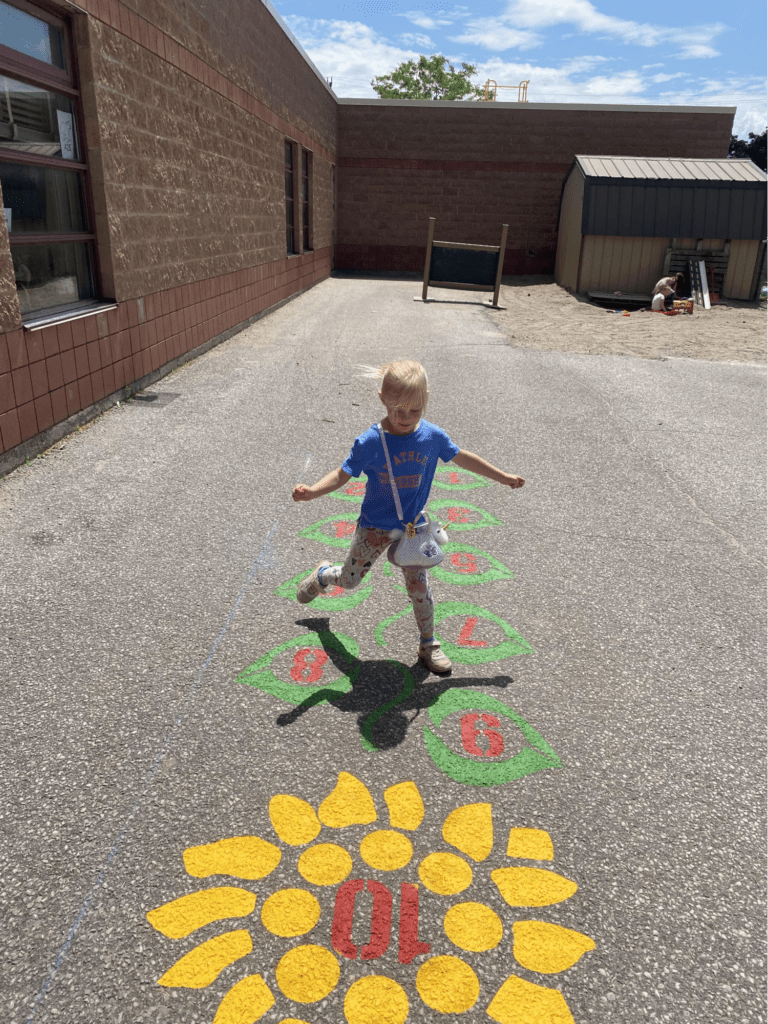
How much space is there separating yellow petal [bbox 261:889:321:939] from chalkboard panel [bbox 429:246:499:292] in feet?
53.2

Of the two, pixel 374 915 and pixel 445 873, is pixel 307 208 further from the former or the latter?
pixel 374 915

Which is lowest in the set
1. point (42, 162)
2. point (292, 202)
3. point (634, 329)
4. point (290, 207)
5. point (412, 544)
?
point (634, 329)

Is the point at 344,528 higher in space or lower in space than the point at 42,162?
lower

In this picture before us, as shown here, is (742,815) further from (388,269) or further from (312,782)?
(388,269)

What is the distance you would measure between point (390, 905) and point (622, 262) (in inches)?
740

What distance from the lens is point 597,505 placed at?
5363mm

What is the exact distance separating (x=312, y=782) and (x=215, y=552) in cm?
207

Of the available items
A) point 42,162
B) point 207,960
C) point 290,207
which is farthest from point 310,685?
point 290,207

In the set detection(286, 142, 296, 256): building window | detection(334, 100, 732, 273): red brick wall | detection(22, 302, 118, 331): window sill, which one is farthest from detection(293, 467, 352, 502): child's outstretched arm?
detection(334, 100, 732, 273): red brick wall

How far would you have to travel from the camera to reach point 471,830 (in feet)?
7.89

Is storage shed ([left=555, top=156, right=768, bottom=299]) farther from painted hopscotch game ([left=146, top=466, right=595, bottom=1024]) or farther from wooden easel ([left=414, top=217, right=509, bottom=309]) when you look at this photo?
painted hopscotch game ([left=146, top=466, right=595, bottom=1024])

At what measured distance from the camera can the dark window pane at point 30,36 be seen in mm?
5547

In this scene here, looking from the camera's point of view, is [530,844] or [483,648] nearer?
[530,844]

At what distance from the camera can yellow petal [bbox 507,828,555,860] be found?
7.61ft
